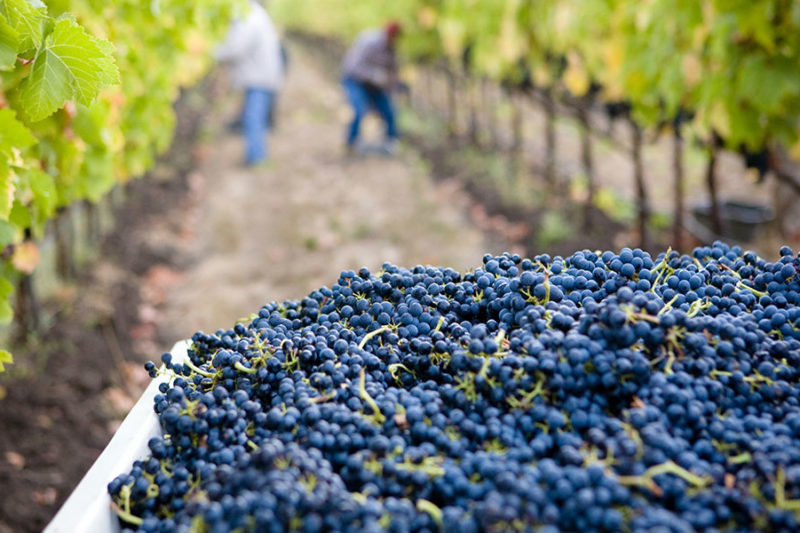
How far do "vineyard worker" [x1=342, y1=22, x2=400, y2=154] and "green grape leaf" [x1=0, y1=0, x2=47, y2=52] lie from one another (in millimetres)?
8668

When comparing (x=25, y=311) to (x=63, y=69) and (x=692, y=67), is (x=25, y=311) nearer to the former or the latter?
(x=63, y=69)

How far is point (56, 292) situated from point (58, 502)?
7.42 feet

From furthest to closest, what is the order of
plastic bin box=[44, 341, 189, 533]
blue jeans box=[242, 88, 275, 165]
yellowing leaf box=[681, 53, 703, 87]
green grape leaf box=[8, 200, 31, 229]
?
blue jeans box=[242, 88, 275, 165] < yellowing leaf box=[681, 53, 703, 87] < green grape leaf box=[8, 200, 31, 229] < plastic bin box=[44, 341, 189, 533]

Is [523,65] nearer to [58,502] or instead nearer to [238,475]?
[58,502]

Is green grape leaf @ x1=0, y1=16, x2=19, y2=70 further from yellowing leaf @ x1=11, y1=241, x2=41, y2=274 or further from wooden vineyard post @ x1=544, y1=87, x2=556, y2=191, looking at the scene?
wooden vineyard post @ x1=544, y1=87, x2=556, y2=191

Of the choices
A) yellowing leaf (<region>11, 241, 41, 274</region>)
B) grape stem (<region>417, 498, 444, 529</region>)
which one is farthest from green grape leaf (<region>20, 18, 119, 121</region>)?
yellowing leaf (<region>11, 241, 41, 274</region>)

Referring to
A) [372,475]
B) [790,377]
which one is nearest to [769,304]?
[790,377]

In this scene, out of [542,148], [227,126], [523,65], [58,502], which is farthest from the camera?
[227,126]

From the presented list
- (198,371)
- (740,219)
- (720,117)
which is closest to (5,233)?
(198,371)

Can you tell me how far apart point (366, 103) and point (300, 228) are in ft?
13.1

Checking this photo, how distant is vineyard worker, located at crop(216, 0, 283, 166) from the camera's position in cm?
1000

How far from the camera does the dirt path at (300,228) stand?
5801 mm

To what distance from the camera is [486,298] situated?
1.53m

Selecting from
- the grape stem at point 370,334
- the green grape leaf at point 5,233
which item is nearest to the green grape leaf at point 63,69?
the green grape leaf at point 5,233
